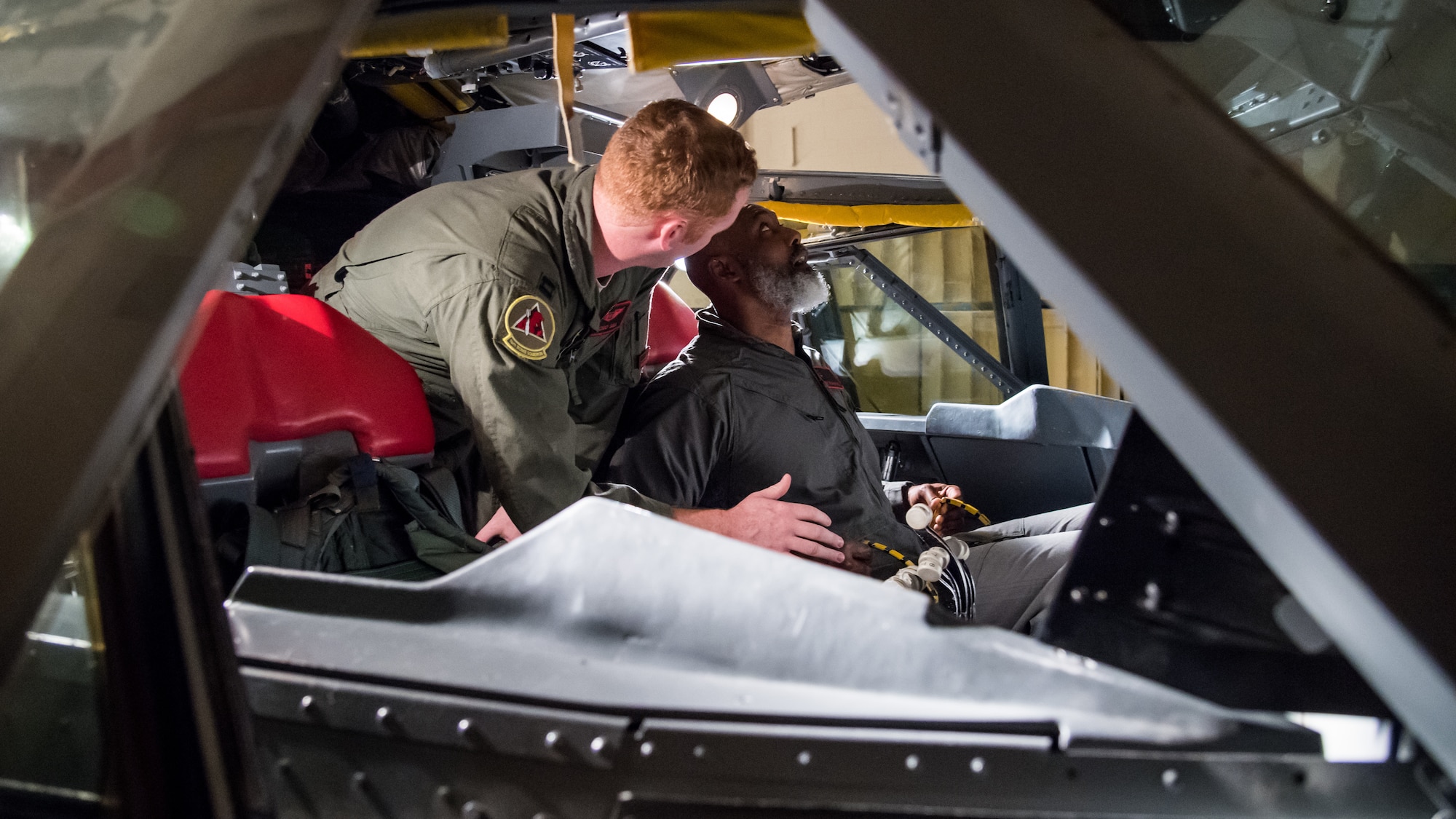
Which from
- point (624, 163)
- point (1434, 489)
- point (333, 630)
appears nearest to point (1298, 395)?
point (1434, 489)

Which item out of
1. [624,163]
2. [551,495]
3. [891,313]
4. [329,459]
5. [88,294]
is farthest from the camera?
[891,313]

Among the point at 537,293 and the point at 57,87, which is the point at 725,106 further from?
the point at 57,87

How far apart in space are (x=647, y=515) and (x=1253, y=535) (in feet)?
1.61

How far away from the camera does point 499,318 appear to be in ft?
5.08

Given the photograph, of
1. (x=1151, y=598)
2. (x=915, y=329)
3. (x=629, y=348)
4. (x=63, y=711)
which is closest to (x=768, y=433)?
(x=629, y=348)

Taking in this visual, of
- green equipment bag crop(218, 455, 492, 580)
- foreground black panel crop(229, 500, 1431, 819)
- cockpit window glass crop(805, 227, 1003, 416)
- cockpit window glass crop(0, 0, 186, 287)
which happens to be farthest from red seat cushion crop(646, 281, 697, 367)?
cockpit window glass crop(805, 227, 1003, 416)

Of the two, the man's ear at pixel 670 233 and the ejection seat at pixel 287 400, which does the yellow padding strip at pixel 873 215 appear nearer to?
the man's ear at pixel 670 233

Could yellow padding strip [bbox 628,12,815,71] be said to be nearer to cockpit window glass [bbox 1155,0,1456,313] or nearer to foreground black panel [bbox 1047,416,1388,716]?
cockpit window glass [bbox 1155,0,1456,313]

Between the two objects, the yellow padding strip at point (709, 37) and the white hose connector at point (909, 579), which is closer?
the yellow padding strip at point (709, 37)

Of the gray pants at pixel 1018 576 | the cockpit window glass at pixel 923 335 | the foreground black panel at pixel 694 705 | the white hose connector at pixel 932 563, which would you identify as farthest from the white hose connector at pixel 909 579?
the cockpit window glass at pixel 923 335

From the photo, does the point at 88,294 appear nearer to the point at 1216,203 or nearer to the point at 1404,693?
the point at 1216,203

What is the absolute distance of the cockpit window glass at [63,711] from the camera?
0.60m

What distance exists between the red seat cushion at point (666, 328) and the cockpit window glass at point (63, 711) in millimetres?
1871

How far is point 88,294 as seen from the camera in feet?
1.77
